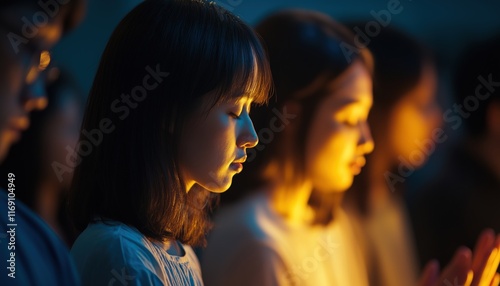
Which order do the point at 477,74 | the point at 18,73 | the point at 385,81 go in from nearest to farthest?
the point at 18,73
the point at 385,81
the point at 477,74

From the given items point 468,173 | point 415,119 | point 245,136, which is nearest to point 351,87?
point 415,119

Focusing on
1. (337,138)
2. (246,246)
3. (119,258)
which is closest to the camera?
(119,258)

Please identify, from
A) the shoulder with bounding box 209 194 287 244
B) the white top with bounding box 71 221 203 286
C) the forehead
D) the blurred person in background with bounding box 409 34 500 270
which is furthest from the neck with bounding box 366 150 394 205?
the white top with bounding box 71 221 203 286

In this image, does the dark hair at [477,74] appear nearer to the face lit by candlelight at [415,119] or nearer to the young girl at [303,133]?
the face lit by candlelight at [415,119]

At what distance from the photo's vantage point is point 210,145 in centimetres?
116

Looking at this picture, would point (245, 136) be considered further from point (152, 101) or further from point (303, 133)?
point (303, 133)

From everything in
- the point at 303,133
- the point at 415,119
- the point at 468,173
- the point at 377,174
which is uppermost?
the point at 303,133

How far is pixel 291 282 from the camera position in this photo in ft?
5.07

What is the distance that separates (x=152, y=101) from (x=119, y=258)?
0.27 meters

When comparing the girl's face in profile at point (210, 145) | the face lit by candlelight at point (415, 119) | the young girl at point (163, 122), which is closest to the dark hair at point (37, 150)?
the young girl at point (163, 122)

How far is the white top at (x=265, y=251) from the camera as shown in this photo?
1483 millimetres

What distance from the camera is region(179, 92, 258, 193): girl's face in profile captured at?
116 cm

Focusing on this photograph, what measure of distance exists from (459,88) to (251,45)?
105cm

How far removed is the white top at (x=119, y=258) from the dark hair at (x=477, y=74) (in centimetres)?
125
